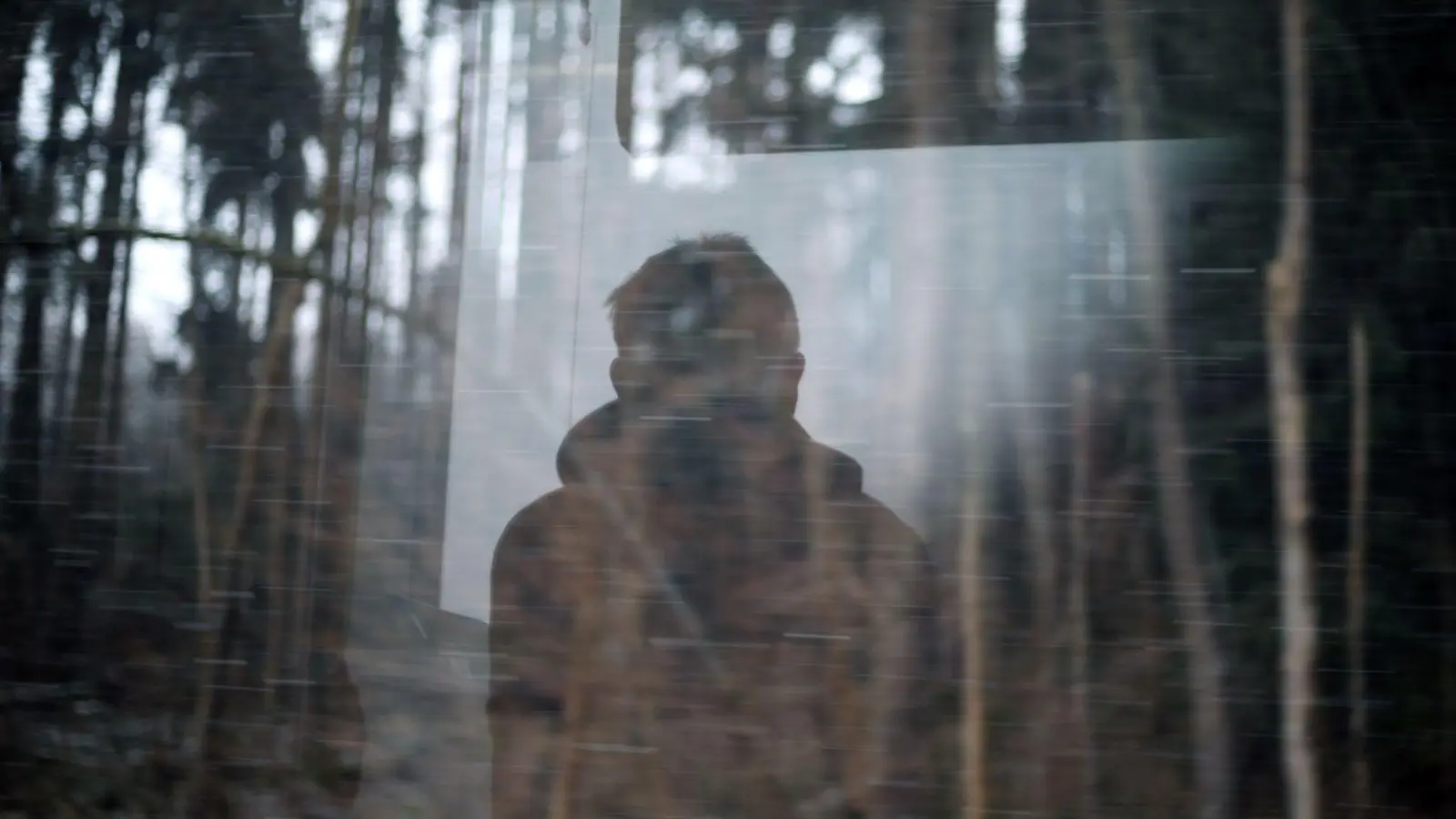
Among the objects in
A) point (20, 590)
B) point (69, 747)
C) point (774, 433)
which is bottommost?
point (69, 747)

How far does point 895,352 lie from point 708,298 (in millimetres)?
135

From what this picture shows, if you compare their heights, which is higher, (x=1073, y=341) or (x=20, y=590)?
(x=1073, y=341)

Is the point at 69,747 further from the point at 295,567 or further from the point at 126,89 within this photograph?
the point at 126,89

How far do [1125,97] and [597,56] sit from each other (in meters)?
0.37

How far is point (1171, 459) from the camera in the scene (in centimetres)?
77

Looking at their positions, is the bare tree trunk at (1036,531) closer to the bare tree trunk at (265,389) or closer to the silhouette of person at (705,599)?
the silhouette of person at (705,599)

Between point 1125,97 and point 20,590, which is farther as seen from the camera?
point 20,590

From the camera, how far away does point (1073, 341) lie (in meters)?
0.79

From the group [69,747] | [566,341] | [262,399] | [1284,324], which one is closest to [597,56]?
[566,341]

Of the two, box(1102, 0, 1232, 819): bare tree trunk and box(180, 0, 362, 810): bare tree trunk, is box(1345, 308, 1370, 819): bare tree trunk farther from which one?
box(180, 0, 362, 810): bare tree trunk

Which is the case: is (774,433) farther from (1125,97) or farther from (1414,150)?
(1414,150)

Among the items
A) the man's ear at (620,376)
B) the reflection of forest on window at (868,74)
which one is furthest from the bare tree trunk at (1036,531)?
the man's ear at (620,376)

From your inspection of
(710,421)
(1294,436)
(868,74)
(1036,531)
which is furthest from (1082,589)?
(868,74)

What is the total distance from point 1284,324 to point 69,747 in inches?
35.8
